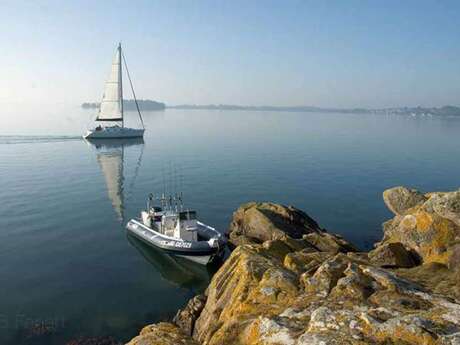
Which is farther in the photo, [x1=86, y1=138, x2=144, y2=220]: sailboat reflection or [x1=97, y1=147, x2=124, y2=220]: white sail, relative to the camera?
[x1=86, y1=138, x2=144, y2=220]: sailboat reflection

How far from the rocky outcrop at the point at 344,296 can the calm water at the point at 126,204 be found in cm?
716

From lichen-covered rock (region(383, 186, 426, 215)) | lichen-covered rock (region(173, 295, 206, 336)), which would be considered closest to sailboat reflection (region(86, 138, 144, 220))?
lichen-covered rock (region(173, 295, 206, 336))

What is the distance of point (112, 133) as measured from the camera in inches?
3602

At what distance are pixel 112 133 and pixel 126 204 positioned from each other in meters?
56.0

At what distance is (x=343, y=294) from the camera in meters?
9.70

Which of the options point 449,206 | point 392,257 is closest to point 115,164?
point 392,257

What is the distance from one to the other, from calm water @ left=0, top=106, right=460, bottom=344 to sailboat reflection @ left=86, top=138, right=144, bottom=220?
0.74 ft

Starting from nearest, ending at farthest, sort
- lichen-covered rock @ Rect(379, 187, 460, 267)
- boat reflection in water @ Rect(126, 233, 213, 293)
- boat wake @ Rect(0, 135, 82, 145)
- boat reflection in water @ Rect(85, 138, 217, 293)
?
lichen-covered rock @ Rect(379, 187, 460, 267) → boat reflection in water @ Rect(126, 233, 213, 293) → boat reflection in water @ Rect(85, 138, 217, 293) → boat wake @ Rect(0, 135, 82, 145)

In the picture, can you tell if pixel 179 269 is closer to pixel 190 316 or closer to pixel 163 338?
pixel 190 316

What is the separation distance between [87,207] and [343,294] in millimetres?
33153

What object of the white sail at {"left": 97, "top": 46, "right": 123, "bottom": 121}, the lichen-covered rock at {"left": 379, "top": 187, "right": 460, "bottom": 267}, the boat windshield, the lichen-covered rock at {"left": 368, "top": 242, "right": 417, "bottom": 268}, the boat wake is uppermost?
the white sail at {"left": 97, "top": 46, "right": 123, "bottom": 121}

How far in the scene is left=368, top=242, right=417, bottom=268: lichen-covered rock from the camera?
15656mm

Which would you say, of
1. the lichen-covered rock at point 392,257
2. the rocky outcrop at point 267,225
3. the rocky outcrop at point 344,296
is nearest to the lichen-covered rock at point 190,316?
the rocky outcrop at point 344,296

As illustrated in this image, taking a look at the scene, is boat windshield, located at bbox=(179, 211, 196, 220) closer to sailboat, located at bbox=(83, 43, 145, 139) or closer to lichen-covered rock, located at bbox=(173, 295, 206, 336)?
lichen-covered rock, located at bbox=(173, 295, 206, 336)
